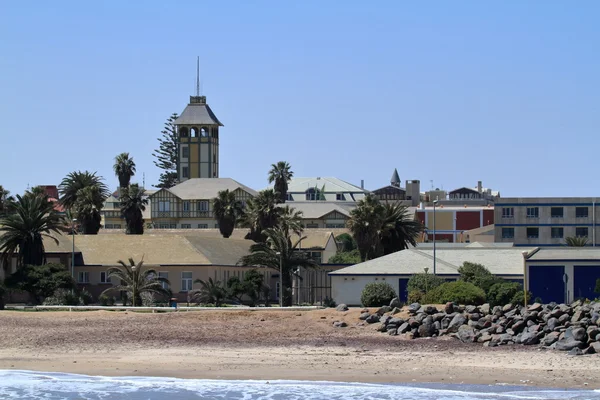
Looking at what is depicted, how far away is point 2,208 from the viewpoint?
10144 centimetres

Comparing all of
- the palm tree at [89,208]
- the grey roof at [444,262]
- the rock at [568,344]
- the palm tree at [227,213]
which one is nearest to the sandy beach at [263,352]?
the rock at [568,344]

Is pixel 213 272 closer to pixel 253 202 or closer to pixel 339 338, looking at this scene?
pixel 253 202

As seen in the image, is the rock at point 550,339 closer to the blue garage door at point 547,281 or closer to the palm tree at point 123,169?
the blue garage door at point 547,281

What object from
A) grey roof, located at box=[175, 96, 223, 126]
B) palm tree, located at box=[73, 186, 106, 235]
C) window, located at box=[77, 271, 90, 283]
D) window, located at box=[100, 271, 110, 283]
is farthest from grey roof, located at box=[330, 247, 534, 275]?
grey roof, located at box=[175, 96, 223, 126]

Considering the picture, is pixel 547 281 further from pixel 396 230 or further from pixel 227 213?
pixel 227 213

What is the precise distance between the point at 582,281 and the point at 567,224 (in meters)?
54.3

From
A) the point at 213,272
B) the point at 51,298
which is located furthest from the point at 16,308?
the point at 213,272

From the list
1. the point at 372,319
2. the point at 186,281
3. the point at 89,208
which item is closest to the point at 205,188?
the point at 89,208

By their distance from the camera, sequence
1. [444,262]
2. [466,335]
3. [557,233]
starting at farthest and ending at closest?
[557,233], [444,262], [466,335]

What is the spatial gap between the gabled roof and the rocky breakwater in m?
104

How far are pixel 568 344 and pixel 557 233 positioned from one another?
76.4 m

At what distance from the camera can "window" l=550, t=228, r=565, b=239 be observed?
368ft

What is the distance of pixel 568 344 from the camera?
37781mm

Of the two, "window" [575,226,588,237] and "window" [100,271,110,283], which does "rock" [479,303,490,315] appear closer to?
"window" [100,271,110,283]
